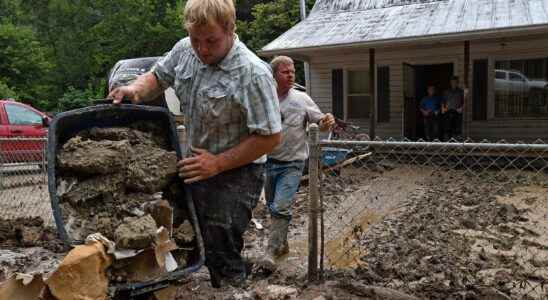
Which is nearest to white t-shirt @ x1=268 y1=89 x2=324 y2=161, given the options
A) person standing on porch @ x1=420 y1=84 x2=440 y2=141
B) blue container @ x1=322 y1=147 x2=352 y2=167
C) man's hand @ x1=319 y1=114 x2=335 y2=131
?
man's hand @ x1=319 y1=114 x2=335 y2=131

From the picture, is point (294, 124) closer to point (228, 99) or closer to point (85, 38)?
point (228, 99)

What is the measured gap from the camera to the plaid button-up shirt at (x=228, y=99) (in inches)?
86.0

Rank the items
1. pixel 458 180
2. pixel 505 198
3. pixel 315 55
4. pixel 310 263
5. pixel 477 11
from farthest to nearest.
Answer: pixel 315 55, pixel 477 11, pixel 458 180, pixel 505 198, pixel 310 263

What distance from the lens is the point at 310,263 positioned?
11.4ft

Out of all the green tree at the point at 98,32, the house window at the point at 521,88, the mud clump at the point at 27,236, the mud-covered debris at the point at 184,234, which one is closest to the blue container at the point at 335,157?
the house window at the point at 521,88

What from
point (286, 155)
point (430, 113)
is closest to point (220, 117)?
point (286, 155)

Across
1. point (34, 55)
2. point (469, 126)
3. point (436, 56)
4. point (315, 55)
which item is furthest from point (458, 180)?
point (34, 55)

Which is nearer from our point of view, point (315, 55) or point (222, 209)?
point (222, 209)

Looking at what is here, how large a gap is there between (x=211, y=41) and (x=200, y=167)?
56 cm

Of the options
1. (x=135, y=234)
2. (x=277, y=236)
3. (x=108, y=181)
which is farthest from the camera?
(x=277, y=236)

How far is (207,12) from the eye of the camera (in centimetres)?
202

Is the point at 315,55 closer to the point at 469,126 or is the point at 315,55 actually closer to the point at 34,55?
the point at 469,126

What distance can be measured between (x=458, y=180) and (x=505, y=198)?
165 centimetres

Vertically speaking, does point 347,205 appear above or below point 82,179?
below
